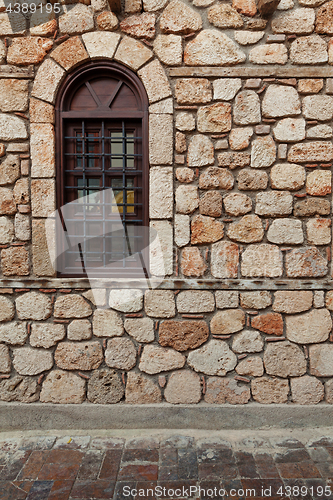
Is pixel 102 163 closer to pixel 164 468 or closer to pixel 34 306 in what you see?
pixel 34 306

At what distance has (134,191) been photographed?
8.77 feet

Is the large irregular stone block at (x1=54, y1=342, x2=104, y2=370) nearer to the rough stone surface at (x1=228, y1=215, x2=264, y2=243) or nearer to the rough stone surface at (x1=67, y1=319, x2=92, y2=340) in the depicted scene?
the rough stone surface at (x1=67, y1=319, x2=92, y2=340)

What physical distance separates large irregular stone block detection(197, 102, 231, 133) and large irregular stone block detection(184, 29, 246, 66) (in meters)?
0.34

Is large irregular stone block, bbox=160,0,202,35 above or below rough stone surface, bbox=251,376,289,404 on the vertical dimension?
above

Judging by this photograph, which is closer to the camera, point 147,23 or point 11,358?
point 147,23

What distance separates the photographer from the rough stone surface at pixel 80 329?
259 cm

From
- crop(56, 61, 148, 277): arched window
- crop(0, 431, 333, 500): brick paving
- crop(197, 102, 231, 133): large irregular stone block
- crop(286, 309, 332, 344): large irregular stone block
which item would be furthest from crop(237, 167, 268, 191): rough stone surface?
crop(0, 431, 333, 500): brick paving

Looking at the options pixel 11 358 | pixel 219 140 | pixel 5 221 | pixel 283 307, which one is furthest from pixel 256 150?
pixel 11 358

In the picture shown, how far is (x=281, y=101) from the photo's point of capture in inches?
97.8

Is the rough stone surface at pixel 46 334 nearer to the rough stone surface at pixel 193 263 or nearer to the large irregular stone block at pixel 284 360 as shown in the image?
the rough stone surface at pixel 193 263

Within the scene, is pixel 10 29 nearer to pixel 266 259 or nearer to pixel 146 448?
pixel 266 259

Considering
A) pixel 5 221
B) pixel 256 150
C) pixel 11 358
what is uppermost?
pixel 256 150

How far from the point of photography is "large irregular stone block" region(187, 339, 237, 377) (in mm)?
2588

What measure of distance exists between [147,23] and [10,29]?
3.63 ft
